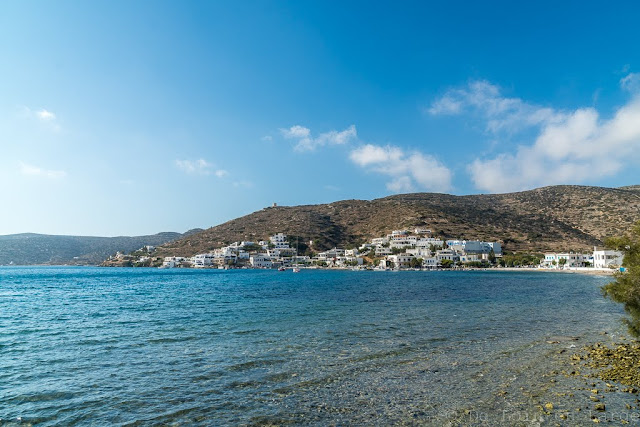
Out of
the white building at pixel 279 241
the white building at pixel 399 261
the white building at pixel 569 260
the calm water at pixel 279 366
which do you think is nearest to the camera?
the calm water at pixel 279 366

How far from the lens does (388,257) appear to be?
479ft

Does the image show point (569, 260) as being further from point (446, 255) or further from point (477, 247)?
point (446, 255)

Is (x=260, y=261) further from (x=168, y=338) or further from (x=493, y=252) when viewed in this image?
(x=168, y=338)

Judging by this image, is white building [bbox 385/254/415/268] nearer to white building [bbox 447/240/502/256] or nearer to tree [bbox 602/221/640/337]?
white building [bbox 447/240/502/256]

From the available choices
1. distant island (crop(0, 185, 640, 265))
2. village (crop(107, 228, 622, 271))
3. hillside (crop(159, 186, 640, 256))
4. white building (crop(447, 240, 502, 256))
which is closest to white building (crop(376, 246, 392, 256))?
village (crop(107, 228, 622, 271))

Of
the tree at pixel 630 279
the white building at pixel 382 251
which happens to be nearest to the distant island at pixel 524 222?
the white building at pixel 382 251

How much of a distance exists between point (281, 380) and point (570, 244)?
163 metres

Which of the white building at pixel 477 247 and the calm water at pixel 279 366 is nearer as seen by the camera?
the calm water at pixel 279 366

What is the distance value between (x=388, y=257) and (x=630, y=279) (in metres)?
132

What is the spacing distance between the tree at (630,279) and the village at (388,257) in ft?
346

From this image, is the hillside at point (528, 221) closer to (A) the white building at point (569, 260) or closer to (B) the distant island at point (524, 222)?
(B) the distant island at point (524, 222)

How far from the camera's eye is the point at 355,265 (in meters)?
149

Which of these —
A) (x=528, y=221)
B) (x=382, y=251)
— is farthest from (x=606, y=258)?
(x=382, y=251)

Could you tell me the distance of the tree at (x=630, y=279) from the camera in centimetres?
1509
